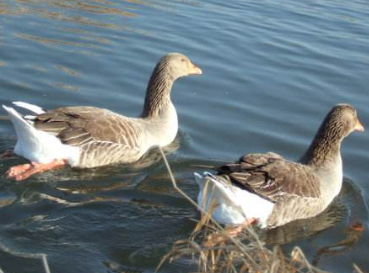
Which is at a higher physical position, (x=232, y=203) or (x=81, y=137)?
(x=232, y=203)

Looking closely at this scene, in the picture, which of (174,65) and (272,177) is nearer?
(272,177)

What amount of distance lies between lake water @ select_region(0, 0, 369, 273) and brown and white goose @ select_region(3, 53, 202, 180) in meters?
0.19

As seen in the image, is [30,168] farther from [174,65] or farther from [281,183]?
[281,183]

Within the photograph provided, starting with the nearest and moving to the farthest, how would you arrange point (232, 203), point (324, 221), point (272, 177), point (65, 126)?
point (232, 203)
point (272, 177)
point (324, 221)
point (65, 126)

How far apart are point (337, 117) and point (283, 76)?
4.10 meters

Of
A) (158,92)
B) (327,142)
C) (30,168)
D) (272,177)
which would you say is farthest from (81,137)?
(327,142)

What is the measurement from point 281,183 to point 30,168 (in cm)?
300

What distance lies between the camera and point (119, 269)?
19.6 ft

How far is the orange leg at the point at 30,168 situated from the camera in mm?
7727

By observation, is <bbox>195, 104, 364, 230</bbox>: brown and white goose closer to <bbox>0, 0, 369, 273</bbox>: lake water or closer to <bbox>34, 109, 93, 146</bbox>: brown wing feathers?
<bbox>0, 0, 369, 273</bbox>: lake water

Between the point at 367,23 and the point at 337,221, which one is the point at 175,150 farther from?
the point at 367,23

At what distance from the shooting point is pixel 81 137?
329 inches

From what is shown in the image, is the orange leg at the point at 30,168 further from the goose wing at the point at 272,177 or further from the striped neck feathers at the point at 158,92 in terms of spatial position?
the goose wing at the point at 272,177

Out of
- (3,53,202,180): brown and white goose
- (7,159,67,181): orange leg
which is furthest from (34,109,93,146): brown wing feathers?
(7,159,67,181): orange leg
